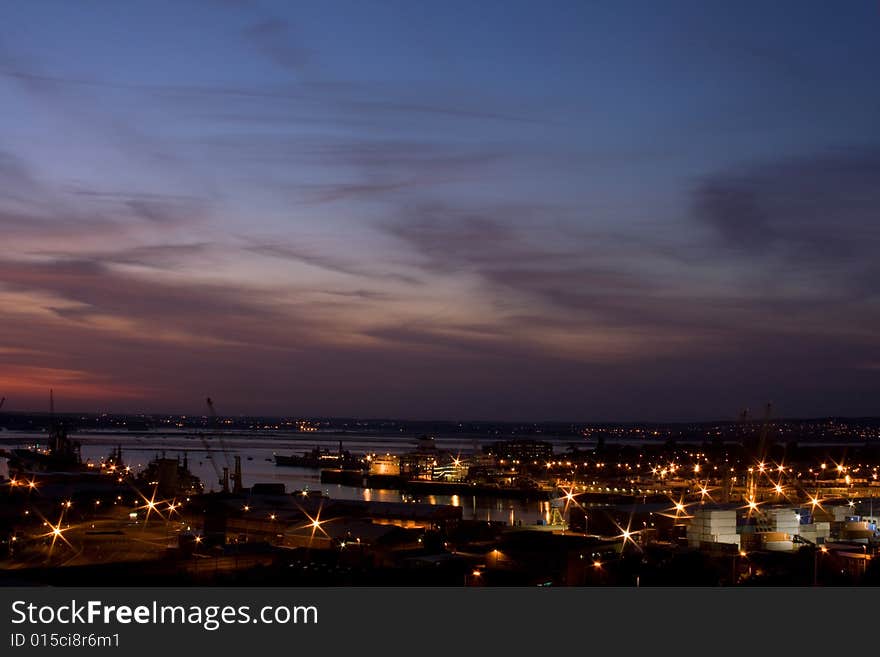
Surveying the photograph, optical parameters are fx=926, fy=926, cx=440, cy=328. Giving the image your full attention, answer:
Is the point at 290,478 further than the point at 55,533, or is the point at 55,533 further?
the point at 290,478

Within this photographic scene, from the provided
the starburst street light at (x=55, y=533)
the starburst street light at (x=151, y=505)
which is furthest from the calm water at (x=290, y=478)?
the starburst street light at (x=55, y=533)

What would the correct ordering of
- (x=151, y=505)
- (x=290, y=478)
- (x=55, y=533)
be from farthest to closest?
(x=290, y=478)
(x=151, y=505)
(x=55, y=533)

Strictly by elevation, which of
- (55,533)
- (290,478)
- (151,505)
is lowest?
(290,478)

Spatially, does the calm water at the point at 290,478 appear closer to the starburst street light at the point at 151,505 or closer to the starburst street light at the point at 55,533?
the starburst street light at the point at 151,505

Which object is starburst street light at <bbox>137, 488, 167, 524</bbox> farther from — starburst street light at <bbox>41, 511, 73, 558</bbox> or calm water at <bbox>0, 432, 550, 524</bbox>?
calm water at <bbox>0, 432, 550, 524</bbox>

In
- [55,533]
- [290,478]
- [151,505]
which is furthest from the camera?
[290,478]

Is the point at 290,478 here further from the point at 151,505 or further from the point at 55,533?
the point at 55,533

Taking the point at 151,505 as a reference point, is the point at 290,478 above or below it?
below

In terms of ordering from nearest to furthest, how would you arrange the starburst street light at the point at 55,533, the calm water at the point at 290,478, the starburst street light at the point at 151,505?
the starburst street light at the point at 55,533, the starburst street light at the point at 151,505, the calm water at the point at 290,478

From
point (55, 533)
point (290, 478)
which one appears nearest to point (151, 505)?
point (55, 533)

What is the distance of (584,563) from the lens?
680cm
